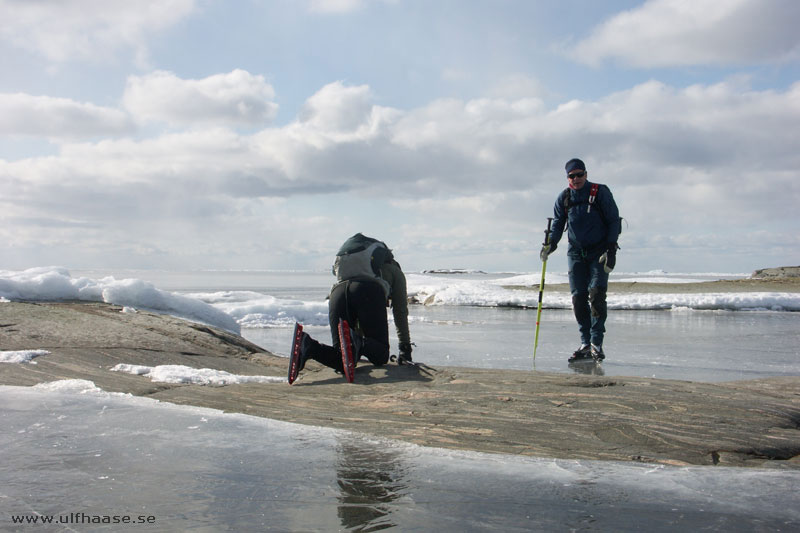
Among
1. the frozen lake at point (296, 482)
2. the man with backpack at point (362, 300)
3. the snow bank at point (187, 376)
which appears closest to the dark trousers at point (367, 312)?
the man with backpack at point (362, 300)

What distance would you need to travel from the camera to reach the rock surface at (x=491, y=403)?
3102 millimetres

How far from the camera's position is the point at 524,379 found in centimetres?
459

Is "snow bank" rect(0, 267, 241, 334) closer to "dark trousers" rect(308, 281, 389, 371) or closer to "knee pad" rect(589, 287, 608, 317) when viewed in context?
"dark trousers" rect(308, 281, 389, 371)

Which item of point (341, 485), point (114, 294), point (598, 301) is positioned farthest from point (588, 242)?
point (114, 294)

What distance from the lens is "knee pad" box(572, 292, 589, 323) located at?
6.94m

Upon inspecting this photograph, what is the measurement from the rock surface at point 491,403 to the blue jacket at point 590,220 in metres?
2.28

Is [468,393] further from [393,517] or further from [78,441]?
[78,441]

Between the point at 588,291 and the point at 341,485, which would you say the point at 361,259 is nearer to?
the point at 588,291

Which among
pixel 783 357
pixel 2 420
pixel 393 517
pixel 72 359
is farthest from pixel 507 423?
pixel 783 357

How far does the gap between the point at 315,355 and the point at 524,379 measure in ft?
5.91

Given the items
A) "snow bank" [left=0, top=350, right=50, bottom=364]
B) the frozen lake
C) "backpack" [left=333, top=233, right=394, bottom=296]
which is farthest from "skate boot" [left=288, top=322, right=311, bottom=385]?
"snow bank" [left=0, top=350, right=50, bottom=364]

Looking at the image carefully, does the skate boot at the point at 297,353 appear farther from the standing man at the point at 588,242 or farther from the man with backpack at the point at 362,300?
the standing man at the point at 588,242

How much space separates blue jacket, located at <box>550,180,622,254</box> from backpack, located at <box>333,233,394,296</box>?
2478 millimetres

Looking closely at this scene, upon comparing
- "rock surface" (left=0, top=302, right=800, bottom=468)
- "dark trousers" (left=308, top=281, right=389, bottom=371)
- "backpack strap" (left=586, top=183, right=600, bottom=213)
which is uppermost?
"backpack strap" (left=586, top=183, right=600, bottom=213)
